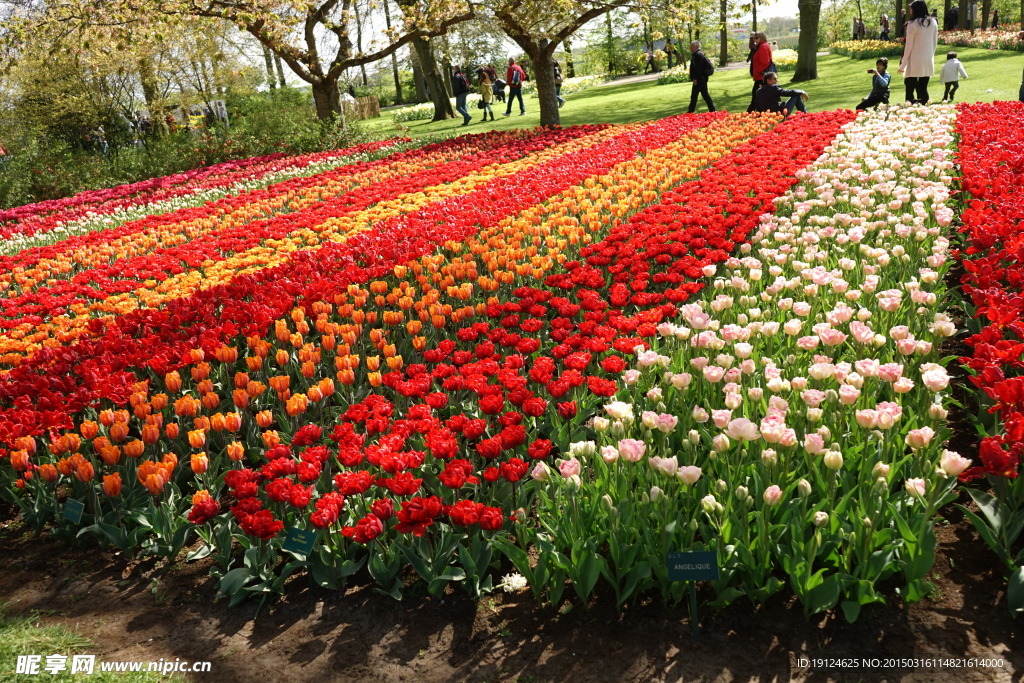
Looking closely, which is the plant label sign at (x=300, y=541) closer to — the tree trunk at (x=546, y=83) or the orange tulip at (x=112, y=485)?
the orange tulip at (x=112, y=485)

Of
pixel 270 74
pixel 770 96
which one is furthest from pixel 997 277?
pixel 270 74

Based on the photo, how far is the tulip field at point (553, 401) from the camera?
292 centimetres

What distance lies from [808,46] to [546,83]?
9639mm

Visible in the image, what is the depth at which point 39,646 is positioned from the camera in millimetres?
3035

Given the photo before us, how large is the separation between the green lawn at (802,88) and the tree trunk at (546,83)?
6.80 feet

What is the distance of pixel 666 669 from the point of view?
8.72 ft

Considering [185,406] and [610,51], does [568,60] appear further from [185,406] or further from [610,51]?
[185,406]

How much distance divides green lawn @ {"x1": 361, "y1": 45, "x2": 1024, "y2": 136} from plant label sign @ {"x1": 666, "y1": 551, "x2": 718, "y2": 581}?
56.8 feet

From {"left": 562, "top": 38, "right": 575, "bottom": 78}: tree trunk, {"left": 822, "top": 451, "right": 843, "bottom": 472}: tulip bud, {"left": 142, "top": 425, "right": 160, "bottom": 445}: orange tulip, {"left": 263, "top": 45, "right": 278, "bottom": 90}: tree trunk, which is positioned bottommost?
{"left": 822, "top": 451, "right": 843, "bottom": 472}: tulip bud

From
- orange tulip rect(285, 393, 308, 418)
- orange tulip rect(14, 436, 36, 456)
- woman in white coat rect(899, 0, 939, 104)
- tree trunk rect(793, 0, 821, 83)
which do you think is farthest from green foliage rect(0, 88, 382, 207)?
orange tulip rect(285, 393, 308, 418)

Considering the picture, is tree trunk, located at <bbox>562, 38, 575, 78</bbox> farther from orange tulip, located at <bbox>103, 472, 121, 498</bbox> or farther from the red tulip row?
orange tulip, located at <bbox>103, 472, 121, 498</bbox>

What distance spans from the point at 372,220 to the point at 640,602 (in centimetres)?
700

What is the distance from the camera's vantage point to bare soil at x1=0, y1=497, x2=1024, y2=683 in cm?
263

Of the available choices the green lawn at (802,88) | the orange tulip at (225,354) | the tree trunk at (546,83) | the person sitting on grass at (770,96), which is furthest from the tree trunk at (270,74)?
the orange tulip at (225,354)
